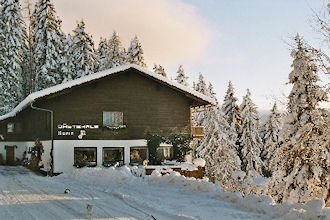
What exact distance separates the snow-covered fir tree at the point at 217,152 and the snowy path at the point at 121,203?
25.8 m

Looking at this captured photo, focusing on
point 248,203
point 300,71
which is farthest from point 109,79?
point 248,203

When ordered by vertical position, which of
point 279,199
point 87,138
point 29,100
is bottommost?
point 279,199

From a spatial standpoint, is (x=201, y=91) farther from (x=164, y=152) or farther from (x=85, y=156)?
(x=85, y=156)

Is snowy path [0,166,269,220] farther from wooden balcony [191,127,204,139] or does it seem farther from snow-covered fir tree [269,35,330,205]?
wooden balcony [191,127,204,139]

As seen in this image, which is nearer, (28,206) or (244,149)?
(28,206)

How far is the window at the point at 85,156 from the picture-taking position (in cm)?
2452

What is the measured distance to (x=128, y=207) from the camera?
10.7 metres

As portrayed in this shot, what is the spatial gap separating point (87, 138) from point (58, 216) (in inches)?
613

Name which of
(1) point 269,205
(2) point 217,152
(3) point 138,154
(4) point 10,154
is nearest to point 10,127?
(4) point 10,154

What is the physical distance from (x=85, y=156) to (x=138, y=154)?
376cm

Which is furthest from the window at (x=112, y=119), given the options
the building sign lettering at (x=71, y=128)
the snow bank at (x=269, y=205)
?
the snow bank at (x=269, y=205)

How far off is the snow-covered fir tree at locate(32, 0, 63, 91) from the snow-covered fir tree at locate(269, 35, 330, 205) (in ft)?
95.3

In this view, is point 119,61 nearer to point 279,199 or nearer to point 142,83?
point 142,83

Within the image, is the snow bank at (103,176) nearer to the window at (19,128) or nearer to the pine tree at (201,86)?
the window at (19,128)
